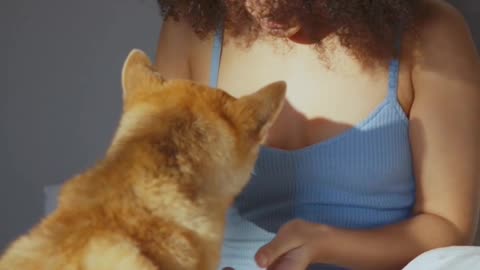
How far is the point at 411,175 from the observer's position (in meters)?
1.12

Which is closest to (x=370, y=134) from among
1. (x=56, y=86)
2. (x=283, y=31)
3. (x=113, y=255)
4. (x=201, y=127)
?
(x=283, y=31)

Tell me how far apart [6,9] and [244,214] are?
779 mm

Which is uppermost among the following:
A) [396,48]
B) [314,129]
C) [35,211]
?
[396,48]

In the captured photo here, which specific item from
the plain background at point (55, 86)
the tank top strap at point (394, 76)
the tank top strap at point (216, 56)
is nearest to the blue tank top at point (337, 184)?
the tank top strap at point (394, 76)

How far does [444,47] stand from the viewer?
1.09 meters

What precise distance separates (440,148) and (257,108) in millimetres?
354

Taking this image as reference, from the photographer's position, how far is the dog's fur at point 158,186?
73cm

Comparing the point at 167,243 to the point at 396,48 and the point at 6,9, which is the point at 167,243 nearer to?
the point at 396,48

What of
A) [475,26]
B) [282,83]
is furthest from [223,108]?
[475,26]

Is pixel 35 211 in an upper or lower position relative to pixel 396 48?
lower

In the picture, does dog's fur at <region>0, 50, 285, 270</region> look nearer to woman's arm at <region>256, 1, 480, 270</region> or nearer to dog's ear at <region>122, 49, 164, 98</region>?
dog's ear at <region>122, 49, 164, 98</region>

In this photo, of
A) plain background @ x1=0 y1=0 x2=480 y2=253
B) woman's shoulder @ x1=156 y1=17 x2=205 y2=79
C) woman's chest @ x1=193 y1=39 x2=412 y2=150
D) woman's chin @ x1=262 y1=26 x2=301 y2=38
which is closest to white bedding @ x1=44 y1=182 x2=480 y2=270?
woman's chest @ x1=193 y1=39 x2=412 y2=150

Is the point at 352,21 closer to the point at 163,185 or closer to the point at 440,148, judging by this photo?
the point at 440,148

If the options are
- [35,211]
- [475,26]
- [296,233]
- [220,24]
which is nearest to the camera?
[296,233]
